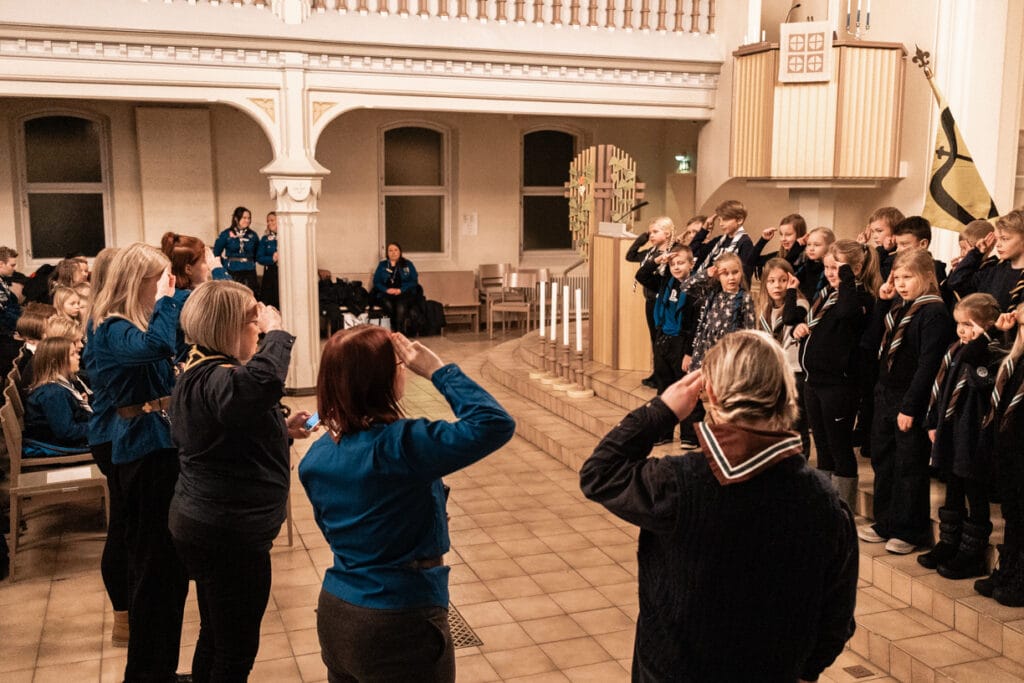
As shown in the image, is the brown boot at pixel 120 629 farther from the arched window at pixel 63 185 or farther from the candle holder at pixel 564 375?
the arched window at pixel 63 185

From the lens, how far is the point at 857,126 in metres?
7.79

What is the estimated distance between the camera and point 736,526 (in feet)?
5.81

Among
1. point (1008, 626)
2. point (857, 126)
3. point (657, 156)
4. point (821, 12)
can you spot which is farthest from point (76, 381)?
point (657, 156)

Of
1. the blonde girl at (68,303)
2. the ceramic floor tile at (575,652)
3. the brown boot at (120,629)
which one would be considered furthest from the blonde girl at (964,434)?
the blonde girl at (68,303)

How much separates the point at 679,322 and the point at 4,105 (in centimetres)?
858

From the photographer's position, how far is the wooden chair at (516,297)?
481 inches

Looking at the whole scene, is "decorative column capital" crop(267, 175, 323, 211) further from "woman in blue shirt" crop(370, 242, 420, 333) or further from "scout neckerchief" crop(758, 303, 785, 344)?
"scout neckerchief" crop(758, 303, 785, 344)

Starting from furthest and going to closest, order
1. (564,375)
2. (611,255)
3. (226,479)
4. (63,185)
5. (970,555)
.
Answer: (63,185)
(564,375)
(611,255)
(970,555)
(226,479)

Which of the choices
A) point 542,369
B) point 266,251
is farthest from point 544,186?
point 542,369

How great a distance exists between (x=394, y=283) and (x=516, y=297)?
5.52 ft

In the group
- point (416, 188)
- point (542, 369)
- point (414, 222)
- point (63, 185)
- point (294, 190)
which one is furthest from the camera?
point (414, 222)

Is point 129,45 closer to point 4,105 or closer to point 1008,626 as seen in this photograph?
point 4,105

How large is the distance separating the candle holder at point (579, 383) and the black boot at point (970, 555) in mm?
3739

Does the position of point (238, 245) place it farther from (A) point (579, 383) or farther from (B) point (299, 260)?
(A) point (579, 383)
